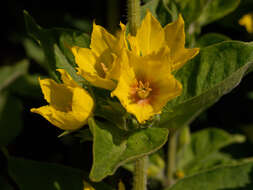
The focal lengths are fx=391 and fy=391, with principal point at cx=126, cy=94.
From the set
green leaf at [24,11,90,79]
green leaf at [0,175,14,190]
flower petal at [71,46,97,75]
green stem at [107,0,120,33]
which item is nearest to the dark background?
green stem at [107,0,120,33]

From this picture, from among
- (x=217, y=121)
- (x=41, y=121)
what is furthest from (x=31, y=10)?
(x=217, y=121)

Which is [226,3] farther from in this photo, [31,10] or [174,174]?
[31,10]

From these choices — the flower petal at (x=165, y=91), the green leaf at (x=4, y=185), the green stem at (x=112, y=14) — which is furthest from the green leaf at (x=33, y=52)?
the flower petal at (x=165, y=91)

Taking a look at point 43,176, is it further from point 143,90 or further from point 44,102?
point 44,102

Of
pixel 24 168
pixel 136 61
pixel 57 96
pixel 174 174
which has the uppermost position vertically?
pixel 136 61

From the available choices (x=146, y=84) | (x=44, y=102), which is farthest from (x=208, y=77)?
(x=44, y=102)

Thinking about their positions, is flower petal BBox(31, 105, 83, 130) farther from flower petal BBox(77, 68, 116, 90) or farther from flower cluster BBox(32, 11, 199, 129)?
flower petal BBox(77, 68, 116, 90)

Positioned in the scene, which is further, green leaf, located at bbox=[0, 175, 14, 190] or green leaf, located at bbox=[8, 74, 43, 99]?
green leaf, located at bbox=[8, 74, 43, 99]
